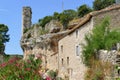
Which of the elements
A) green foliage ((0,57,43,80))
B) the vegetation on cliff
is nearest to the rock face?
the vegetation on cliff

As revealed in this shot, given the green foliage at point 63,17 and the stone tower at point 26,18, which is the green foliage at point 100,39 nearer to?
the green foliage at point 63,17

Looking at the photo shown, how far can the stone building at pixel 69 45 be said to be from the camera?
103ft

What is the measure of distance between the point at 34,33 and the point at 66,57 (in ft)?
52.9

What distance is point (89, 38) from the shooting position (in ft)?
98.5

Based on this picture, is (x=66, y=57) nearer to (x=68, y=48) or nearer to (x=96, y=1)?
(x=68, y=48)

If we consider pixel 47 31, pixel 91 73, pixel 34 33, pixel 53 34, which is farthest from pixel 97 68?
pixel 34 33

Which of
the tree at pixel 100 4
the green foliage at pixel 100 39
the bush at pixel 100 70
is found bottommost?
the bush at pixel 100 70

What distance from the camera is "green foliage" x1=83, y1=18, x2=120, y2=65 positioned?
2862 cm

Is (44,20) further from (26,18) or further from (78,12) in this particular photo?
(26,18)

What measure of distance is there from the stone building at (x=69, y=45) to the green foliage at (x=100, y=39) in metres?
1.57

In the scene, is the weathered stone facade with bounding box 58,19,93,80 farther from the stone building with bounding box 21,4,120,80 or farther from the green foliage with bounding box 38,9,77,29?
the green foliage with bounding box 38,9,77,29

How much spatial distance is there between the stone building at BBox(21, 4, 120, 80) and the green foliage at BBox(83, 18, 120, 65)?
1.57m

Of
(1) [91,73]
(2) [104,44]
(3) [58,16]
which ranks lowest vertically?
(1) [91,73]

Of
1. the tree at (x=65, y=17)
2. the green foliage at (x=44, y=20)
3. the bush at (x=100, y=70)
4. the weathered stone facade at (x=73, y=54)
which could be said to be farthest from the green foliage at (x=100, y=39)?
the green foliage at (x=44, y=20)
